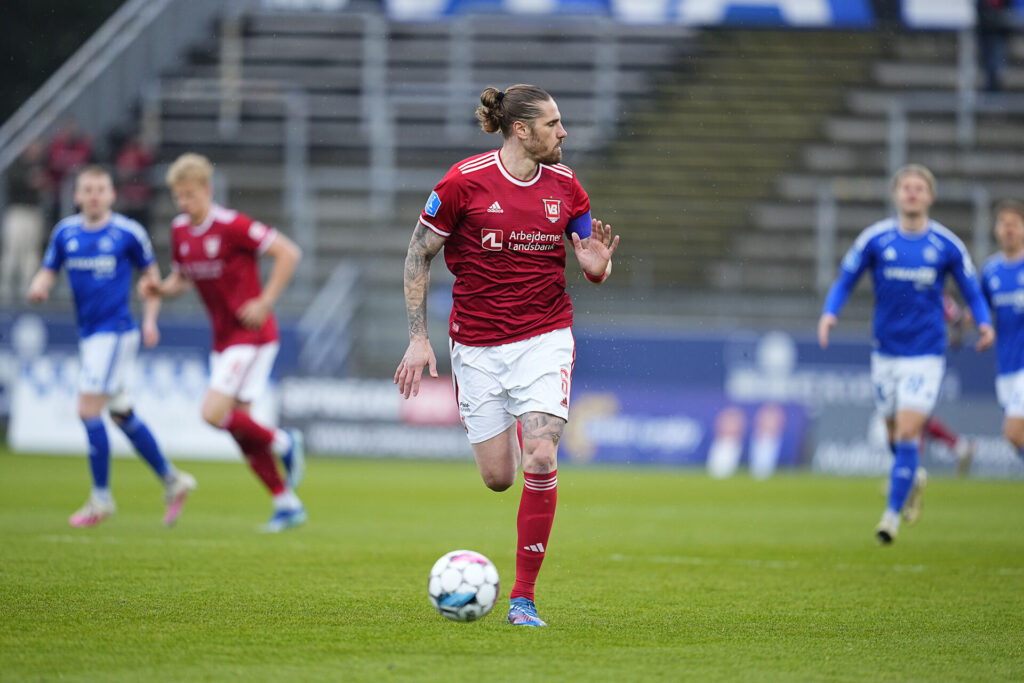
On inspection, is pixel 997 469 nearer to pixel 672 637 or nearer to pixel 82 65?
pixel 672 637

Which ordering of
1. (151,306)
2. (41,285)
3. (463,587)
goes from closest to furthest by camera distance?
(463,587)
(41,285)
(151,306)

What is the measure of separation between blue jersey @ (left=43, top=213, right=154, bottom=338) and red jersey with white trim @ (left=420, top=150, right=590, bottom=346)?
4619 millimetres

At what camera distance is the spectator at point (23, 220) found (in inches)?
845

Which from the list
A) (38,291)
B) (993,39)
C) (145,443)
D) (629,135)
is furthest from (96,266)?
(993,39)

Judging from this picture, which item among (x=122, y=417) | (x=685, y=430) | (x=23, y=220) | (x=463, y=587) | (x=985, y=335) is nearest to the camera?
(x=463, y=587)

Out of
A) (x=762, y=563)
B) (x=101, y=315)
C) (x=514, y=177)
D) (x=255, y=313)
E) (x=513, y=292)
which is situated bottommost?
(x=762, y=563)

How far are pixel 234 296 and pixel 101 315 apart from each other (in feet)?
3.63

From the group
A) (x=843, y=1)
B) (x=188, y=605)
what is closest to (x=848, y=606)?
(x=188, y=605)

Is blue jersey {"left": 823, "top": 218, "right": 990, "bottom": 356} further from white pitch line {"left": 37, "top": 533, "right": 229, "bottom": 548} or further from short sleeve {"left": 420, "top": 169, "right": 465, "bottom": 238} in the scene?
white pitch line {"left": 37, "top": 533, "right": 229, "bottom": 548}

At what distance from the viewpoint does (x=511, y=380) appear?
6.34 m

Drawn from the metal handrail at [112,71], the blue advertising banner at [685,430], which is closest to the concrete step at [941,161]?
Result: the blue advertising banner at [685,430]

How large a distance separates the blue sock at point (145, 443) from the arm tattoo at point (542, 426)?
15.9 feet

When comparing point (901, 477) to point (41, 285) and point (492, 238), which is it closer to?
point (492, 238)

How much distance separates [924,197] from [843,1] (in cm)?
1609
